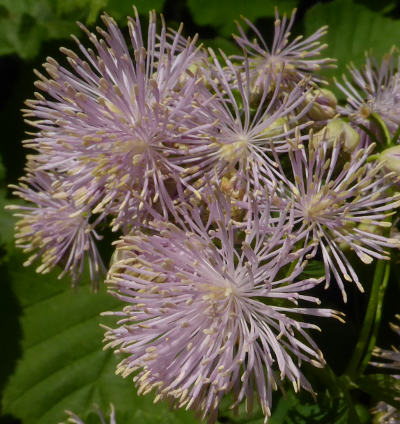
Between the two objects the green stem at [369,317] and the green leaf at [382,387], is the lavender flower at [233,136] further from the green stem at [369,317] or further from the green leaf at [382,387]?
the green leaf at [382,387]

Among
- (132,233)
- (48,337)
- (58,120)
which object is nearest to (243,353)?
(132,233)

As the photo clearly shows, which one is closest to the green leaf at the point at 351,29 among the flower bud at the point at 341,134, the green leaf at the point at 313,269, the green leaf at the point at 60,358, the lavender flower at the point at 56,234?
the flower bud at the point at 341,134

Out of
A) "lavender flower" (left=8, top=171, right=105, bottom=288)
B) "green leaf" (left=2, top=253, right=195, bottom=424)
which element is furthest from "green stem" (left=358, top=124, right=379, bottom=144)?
"green leaf" (left=2, top=253, right=195, bottom=424)

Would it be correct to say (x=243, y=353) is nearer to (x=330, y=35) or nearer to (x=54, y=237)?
(x=54, y=237)

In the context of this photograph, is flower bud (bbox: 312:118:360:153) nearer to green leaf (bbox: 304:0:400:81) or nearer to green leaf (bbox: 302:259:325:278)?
green leaf (bbox: 302:259:325:278)

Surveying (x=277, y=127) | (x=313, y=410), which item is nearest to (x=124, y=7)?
(x=277, y=127)

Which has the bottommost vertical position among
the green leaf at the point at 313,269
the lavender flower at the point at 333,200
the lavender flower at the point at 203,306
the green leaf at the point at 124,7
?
the lavender flower at the point at 203,306

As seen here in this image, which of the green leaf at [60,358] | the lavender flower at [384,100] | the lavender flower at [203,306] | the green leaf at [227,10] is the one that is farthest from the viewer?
the green leaf at [227,10]
